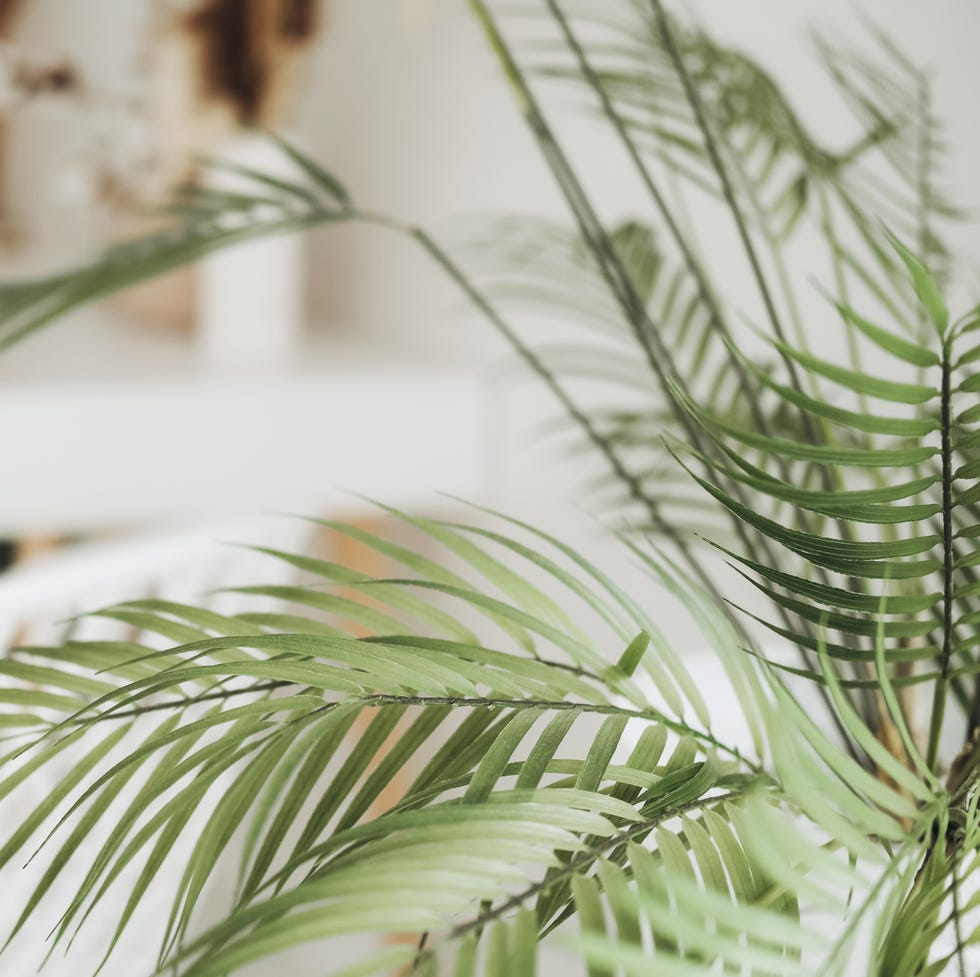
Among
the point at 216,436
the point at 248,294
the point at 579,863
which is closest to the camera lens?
the point at 579,863

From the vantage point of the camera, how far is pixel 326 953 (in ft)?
3.29

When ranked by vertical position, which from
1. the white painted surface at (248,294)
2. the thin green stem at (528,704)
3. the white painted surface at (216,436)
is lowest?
the thin green stem at (528,704)

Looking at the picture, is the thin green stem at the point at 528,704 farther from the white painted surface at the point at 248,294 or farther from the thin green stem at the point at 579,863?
the white painted surface at the point at 248,294

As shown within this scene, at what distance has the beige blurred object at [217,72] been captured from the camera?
4.83 ft

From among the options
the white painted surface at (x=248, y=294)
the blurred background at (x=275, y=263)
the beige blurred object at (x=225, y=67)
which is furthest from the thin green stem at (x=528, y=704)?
the beige blurred object at (x=225, y=67)

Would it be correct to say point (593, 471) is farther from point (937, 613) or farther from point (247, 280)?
point (937, 613)

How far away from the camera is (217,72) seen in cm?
150

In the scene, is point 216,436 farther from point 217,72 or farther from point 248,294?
point 217,72

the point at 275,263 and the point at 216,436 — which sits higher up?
the point at 275,263

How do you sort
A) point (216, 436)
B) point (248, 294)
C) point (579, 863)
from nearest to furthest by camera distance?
point (579, 863)
point (216, 436)
point (248, 294)

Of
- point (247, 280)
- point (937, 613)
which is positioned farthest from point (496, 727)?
point (247, 280)

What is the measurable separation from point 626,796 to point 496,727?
51 millimetres

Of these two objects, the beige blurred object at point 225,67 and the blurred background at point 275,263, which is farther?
Answer: the beige blurred object at point 225,67

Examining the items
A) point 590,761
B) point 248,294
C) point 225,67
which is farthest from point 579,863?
point 225,67
